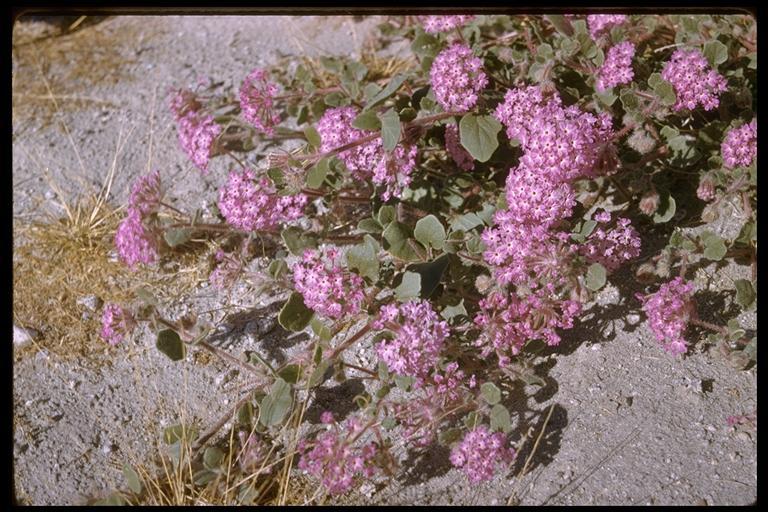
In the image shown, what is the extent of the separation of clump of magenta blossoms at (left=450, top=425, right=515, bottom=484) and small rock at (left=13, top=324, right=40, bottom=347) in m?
1.56

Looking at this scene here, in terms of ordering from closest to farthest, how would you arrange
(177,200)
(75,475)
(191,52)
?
(75,475) < (177,200) < (191,52)

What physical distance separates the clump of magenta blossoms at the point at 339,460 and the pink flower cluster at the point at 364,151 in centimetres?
78

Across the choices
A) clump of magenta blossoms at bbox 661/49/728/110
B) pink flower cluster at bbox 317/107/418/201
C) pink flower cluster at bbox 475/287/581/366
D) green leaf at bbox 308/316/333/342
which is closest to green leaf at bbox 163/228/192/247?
pink flower cluster at bbox 317/107/418/201

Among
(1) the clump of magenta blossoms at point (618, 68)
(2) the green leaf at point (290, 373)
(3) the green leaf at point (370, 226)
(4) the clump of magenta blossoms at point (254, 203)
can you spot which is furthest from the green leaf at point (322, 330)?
(1) the clump of magenta blossoms at point (618, 68)

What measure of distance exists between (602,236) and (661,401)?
0.49m

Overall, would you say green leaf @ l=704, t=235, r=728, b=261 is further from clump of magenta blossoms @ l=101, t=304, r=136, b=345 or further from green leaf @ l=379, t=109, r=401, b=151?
clump of magenta blossoms @ l=101, t=304, r=136, b=345

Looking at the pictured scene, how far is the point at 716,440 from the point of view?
7.02 feet

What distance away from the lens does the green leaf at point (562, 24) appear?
2.58 m

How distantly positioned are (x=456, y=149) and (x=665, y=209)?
662 millimetres

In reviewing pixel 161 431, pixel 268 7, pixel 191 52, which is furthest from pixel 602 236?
pixel 191 52

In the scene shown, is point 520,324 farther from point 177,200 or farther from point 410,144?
point 177,200

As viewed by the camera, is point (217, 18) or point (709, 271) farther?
point (217, 18)

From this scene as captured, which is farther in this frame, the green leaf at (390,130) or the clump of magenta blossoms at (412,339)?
the green leaf at (390,130)

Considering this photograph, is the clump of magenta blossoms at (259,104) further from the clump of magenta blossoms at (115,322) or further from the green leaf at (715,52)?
the green leaf at (715,52)
